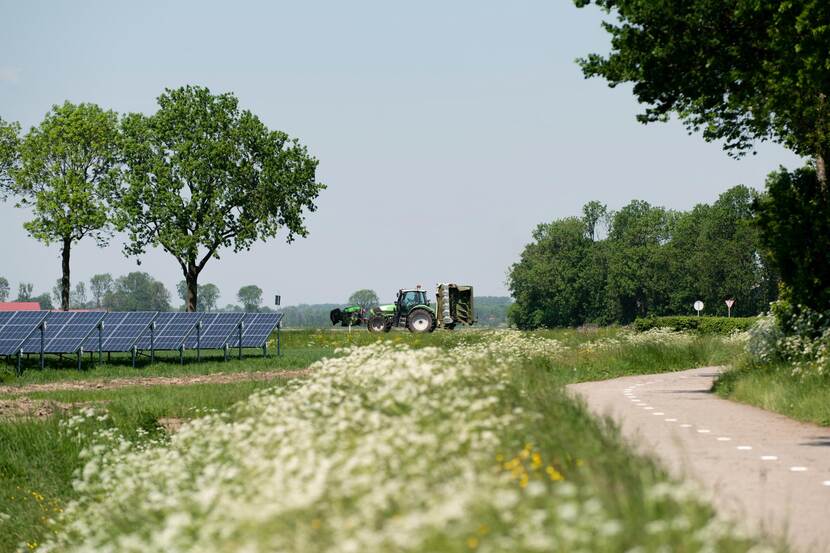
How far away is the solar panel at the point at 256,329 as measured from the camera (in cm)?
3838

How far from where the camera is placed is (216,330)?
37.9 metres

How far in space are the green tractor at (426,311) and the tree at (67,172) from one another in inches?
655

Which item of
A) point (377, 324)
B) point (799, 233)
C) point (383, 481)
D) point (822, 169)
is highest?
point (822, 169)

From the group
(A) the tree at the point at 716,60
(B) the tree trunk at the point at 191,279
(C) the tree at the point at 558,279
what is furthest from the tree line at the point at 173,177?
(C) the tree at the point at 558,279

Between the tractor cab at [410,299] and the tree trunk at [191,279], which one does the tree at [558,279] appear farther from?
the tractor cab at [410,299]

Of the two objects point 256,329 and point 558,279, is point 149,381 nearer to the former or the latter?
point 256,329

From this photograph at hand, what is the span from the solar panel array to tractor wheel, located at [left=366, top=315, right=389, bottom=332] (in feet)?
43.6

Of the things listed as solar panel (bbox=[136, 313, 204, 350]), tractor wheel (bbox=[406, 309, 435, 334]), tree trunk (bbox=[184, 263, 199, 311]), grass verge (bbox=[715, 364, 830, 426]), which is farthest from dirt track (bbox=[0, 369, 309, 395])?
tree trunk (bbox=[184, 263, 199, 311])

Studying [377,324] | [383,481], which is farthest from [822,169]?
[377,324]

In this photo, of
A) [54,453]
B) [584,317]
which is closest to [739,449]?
[54,453]

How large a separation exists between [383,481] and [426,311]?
146 feet

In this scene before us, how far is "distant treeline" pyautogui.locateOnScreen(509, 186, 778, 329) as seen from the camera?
321 ft

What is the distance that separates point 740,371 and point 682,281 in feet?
280

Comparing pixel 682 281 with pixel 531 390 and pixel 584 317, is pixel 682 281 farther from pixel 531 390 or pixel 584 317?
pixel 531 390
